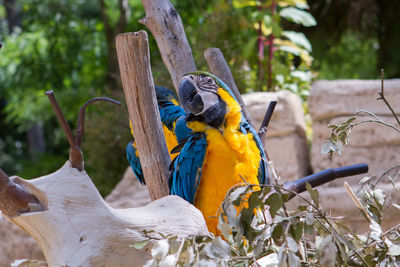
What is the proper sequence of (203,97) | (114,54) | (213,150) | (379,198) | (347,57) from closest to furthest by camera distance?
(379,198) → (203,97) → (213,150) → (114,54) → (347,57)

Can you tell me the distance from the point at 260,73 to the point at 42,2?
2766mm

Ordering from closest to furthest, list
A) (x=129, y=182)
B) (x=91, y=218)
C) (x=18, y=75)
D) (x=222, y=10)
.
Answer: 1. (x=91, y=218)
2. (x=129, y=182)
3. (x=222, y=10)
4. (x=18, y=75)

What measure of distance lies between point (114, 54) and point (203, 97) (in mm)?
Answer: 3539

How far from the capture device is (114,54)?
15.2 feet

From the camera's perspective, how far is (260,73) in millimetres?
3166

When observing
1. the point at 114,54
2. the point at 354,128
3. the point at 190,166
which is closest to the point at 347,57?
the point at 114,54

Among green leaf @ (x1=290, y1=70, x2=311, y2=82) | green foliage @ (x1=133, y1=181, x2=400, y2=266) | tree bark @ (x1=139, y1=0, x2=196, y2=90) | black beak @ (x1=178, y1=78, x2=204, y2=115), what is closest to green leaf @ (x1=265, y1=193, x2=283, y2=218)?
green foliage @ (x1=133, y1=181, x2=400, y2=266)

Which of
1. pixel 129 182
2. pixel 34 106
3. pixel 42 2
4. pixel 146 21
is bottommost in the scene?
pixel 129 182

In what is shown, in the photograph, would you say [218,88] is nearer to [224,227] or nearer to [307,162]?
[224,227]

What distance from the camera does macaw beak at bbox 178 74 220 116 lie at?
49.9 inches

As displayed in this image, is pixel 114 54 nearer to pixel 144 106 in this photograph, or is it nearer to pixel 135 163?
pixel 135 163

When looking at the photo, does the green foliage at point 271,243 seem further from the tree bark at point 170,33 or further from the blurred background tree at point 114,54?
the blurred background tree at point 114,54

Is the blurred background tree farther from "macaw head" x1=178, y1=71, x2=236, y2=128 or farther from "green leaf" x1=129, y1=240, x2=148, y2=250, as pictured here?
"green leaf" x1=129, y1=240, x2=148, y2=250

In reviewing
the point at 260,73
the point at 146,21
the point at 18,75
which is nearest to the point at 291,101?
the point at 260,73
